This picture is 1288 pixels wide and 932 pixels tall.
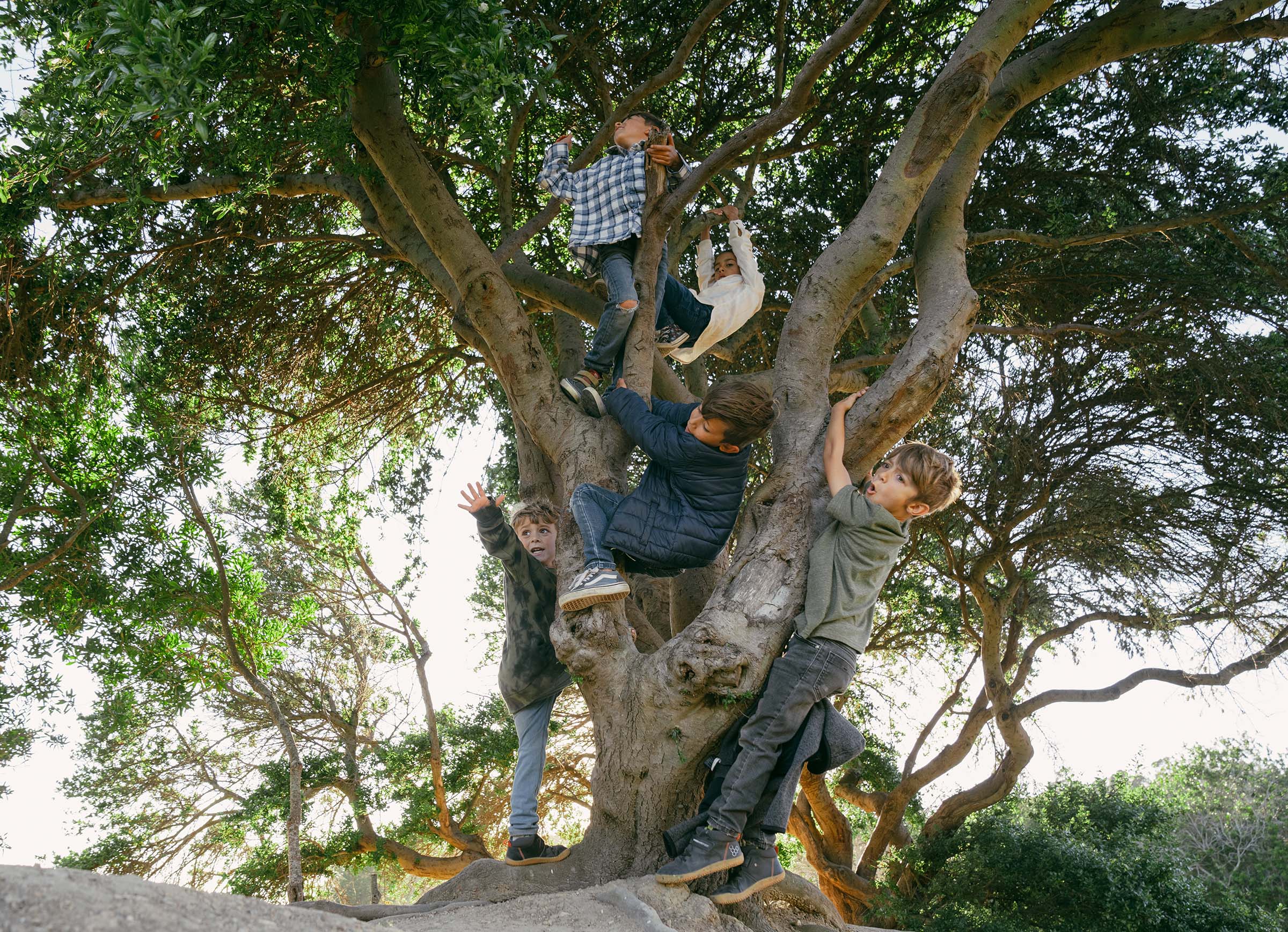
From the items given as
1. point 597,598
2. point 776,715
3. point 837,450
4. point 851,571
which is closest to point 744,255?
point 837,450

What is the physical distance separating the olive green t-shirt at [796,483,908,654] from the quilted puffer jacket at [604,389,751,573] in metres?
0.48

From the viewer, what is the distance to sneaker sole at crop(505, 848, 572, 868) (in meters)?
4.07

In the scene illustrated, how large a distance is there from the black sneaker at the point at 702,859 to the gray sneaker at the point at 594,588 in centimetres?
103

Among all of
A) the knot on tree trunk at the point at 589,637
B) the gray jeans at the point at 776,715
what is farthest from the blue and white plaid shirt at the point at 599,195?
the gray jeans at the point at 776,715

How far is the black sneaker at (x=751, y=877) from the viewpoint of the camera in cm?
355

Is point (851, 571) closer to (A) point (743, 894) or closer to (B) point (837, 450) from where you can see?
(B) point (837, 450)

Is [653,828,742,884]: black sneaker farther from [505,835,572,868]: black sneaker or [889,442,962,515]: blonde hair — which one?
[889,442,962,515]: blonde hair

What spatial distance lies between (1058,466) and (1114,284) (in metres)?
1.97

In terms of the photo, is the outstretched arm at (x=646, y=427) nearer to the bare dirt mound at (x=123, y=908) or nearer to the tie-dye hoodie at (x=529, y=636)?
the tie-dye hoodie at (x=529, y=636)

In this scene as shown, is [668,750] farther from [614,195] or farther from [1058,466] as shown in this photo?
[1058,466]

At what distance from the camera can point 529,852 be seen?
4.26m

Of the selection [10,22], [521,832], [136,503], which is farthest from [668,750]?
[136,503]

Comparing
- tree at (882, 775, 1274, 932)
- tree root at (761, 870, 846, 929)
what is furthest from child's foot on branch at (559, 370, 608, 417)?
tree at (882, 775, 1274, 932)

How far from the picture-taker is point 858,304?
18.0ft
